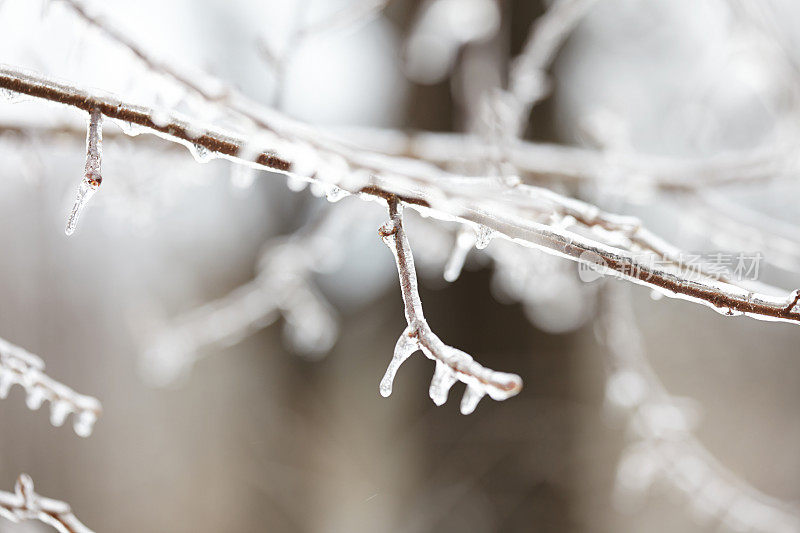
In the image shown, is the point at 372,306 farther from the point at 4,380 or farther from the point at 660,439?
the point at 4,380

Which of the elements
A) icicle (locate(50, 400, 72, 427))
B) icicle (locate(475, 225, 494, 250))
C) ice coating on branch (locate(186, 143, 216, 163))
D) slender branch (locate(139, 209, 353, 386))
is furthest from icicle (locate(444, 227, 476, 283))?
slender branch (locate(139, 209, 353, 386))

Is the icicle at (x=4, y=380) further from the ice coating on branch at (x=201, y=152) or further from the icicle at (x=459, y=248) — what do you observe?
the icicle at (x=459, y=248)

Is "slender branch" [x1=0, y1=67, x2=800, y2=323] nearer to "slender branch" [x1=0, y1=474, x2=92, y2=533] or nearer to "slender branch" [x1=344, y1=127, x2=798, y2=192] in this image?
"slender branch" [x1=0, y1=474, x2=92, y2=533]

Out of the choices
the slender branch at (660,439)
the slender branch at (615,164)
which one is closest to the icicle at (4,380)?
the slender branch at (615,164)

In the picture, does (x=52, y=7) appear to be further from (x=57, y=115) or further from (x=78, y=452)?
(x=78, y=452)

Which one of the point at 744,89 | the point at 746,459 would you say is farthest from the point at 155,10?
the point at 746,459

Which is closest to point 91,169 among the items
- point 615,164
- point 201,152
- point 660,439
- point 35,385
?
point 201,152
